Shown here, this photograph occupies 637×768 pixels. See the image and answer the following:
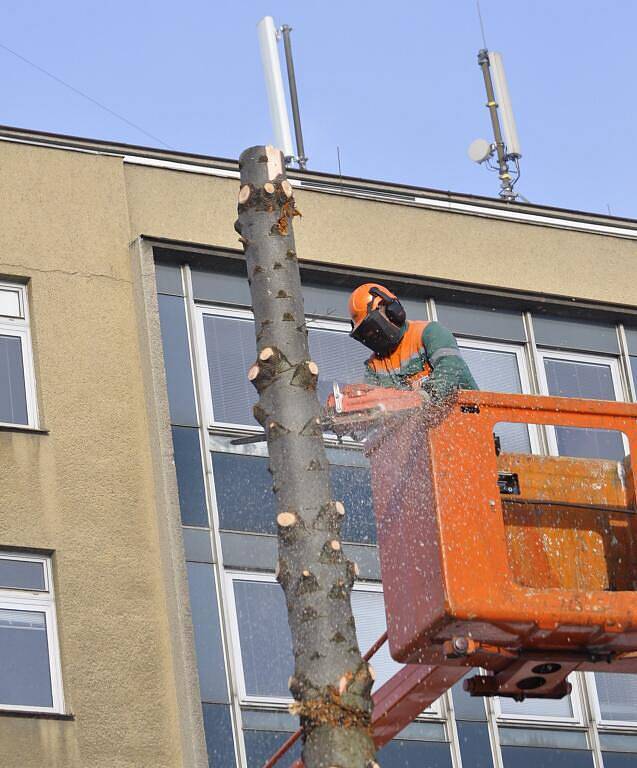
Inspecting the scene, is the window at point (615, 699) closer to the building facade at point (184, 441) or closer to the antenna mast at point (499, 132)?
the building facade at point (184, 441)

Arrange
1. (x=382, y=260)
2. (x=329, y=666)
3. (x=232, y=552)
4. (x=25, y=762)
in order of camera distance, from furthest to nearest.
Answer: (x=382, y=260) → (x=232, y=552) → (x=25, y=762) → (x=329, y=666)

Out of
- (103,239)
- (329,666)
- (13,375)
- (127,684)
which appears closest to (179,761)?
(127,684)

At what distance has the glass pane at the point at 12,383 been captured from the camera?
17.6 metres

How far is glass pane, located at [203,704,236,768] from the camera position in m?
16.5

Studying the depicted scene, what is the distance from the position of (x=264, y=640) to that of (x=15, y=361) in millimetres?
3652

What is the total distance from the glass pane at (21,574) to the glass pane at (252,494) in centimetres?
184

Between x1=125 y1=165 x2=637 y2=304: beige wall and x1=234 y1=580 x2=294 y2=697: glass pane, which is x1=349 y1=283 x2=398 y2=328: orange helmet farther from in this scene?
x1=125 y1=165 x2=637 y2=304: beige wall

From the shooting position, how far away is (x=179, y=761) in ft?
54.4

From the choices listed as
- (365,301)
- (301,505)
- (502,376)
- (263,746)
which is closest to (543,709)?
(263,746)

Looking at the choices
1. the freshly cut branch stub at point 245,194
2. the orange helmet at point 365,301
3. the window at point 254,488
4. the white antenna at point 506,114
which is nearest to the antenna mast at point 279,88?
the white antenna at point 506,114

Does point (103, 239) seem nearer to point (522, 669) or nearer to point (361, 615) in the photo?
point (361, 615)

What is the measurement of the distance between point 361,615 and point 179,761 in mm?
2462

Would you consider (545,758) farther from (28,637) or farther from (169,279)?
(169,279)

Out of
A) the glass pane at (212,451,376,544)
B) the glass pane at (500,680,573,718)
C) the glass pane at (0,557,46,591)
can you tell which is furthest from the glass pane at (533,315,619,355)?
the glass pane at (0,557,46,591)
